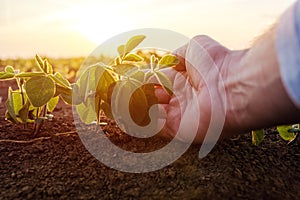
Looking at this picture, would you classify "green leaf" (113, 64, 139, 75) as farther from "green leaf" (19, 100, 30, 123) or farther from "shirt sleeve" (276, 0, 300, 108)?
"shirt sleeve" (276, 0, 300, 108)

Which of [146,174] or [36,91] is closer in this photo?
[146,174]

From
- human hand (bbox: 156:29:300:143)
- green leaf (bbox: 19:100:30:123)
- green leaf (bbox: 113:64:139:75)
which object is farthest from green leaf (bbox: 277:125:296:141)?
green leaf (bbox: 19:100:30:123)

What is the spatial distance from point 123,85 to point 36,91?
283 mm

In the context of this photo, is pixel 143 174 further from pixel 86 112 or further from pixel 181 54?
pixel 181 54

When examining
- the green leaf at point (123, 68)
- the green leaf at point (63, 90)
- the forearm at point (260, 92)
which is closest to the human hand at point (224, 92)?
the forearm at point (260, 92)

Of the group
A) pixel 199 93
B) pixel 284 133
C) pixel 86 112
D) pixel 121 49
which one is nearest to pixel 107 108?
pixel 86 112

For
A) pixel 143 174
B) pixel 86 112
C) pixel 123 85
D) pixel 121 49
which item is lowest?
pixel 143 174

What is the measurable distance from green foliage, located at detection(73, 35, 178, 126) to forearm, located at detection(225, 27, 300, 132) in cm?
25

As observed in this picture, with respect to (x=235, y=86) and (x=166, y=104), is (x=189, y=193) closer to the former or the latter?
(x=235, y=86)

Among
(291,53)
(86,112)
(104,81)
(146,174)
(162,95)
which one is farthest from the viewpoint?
(162,95)

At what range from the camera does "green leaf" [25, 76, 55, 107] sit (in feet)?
4.01

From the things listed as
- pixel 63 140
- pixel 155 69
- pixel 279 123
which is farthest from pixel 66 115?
pixel 279 123

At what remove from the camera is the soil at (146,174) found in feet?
3.41

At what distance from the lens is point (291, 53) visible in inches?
34.6
